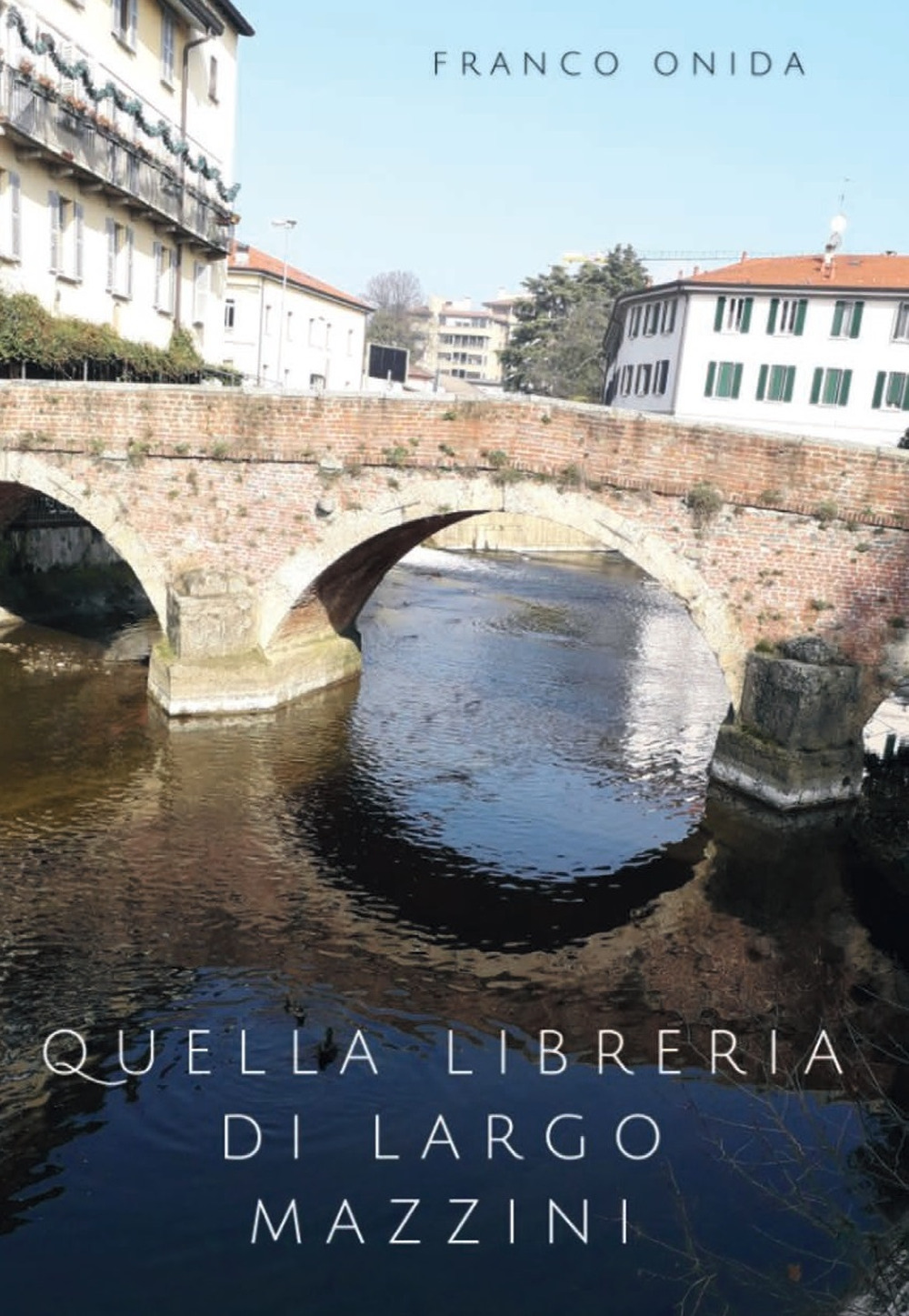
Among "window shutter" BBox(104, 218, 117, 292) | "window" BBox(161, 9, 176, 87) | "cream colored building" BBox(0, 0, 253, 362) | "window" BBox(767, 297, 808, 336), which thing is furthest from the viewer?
"window" BBox(767, 297, 808, 336)

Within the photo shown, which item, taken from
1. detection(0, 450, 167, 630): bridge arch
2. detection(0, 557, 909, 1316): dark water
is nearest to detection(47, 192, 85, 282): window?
detection(0, 450, 167, 630): bridge arch

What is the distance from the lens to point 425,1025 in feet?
33.2

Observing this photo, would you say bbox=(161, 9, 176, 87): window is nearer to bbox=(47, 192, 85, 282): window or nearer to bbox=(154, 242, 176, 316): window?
bbox=(154, 242, 176, 316): window

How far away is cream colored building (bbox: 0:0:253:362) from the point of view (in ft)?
71.4

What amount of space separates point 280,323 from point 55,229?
77.3 ft

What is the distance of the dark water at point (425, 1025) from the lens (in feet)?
23.7

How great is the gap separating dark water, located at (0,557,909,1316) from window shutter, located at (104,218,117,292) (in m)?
12.6

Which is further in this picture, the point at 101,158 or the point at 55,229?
the point at 101,158

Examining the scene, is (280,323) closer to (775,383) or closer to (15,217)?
(775,383)

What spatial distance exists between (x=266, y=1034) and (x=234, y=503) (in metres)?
10.7

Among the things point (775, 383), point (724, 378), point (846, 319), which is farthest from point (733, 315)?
point (846, 319)

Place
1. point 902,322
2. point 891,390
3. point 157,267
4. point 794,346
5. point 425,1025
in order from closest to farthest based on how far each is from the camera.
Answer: point 425,1025, point 157,267, point 902,322, point 891,390, point 794,346

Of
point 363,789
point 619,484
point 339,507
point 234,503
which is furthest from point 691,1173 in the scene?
point 234,503

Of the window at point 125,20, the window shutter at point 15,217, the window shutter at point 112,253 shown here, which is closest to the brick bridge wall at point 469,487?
the window shutter at point 15,217
